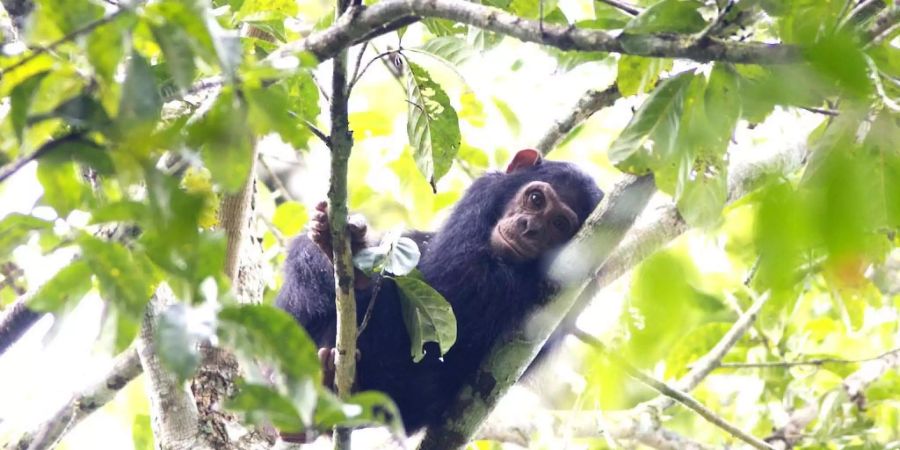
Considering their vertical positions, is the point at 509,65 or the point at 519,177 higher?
the point at 509,65

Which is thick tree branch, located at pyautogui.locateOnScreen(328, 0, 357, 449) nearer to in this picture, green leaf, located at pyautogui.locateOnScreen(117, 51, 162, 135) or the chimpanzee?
the chimpanzee

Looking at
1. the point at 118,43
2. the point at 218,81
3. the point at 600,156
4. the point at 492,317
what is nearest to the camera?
the point at 118,43

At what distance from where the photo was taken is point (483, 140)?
509 centimetres

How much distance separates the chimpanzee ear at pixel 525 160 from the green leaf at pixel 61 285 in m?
2.71

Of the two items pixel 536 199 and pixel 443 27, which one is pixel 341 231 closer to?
pixel 443 27

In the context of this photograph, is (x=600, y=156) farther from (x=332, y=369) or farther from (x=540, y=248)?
(x=332, y=369)

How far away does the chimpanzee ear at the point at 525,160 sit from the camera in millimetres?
4047

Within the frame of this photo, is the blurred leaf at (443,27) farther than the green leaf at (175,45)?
Yes

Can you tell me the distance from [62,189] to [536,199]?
2464 millimetres

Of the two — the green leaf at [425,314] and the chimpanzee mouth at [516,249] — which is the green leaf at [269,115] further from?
the chimpanzee mouth at [516,249]

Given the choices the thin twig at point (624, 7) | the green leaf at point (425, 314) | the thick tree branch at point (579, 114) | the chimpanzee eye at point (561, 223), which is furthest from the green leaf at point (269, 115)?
the chimpanzee eye at point (561, 223)

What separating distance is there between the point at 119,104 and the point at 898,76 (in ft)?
A: 5.60

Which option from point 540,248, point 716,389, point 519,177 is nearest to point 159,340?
point 540,248

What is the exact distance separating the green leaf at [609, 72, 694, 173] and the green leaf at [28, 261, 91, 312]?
1.11 m
